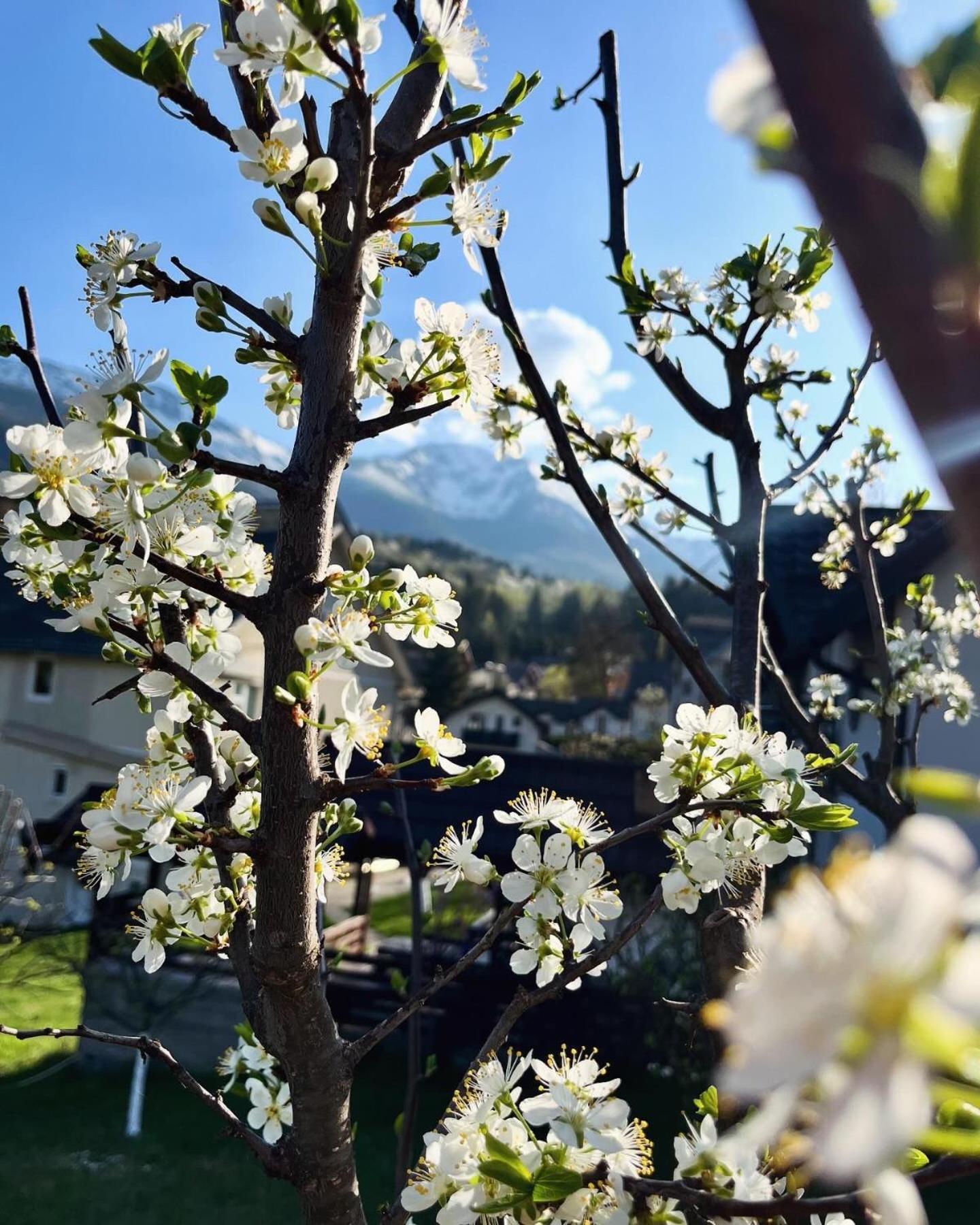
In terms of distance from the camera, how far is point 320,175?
45.7 inches

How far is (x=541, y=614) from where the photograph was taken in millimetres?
70375

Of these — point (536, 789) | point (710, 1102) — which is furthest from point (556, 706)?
point (710, 1102)

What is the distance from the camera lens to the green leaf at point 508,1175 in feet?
3.02

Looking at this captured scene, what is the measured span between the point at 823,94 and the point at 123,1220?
7184 millimetres

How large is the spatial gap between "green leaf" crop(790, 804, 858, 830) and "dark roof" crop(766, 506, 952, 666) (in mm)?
5590

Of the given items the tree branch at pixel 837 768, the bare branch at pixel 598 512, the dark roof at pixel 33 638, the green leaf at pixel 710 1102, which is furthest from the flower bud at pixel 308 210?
the dark roof at pixel 33 638

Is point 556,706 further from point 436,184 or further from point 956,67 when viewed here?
point 956,67

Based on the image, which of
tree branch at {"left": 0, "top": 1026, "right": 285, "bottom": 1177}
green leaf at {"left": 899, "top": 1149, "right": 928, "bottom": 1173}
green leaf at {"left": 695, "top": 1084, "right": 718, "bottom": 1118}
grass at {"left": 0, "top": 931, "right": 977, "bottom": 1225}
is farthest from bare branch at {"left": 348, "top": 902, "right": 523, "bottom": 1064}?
grass at {"left": 0, "top": 931, "right": 977, "bottom": 1225}

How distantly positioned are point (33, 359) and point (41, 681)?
16.0 m

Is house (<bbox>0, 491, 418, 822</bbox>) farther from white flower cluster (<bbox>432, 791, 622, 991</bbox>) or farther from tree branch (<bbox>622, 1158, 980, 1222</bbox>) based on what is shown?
tree branch (<bbox>622, 1158, 980, 1222</bbox>)

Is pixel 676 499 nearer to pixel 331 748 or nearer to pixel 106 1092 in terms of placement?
pixel 331 748

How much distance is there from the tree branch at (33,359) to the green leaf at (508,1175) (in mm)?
1227

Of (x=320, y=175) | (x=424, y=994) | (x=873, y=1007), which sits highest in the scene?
(x=320, y=175)

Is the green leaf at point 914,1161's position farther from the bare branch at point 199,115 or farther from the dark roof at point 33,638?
the dark roof at point 33,638
